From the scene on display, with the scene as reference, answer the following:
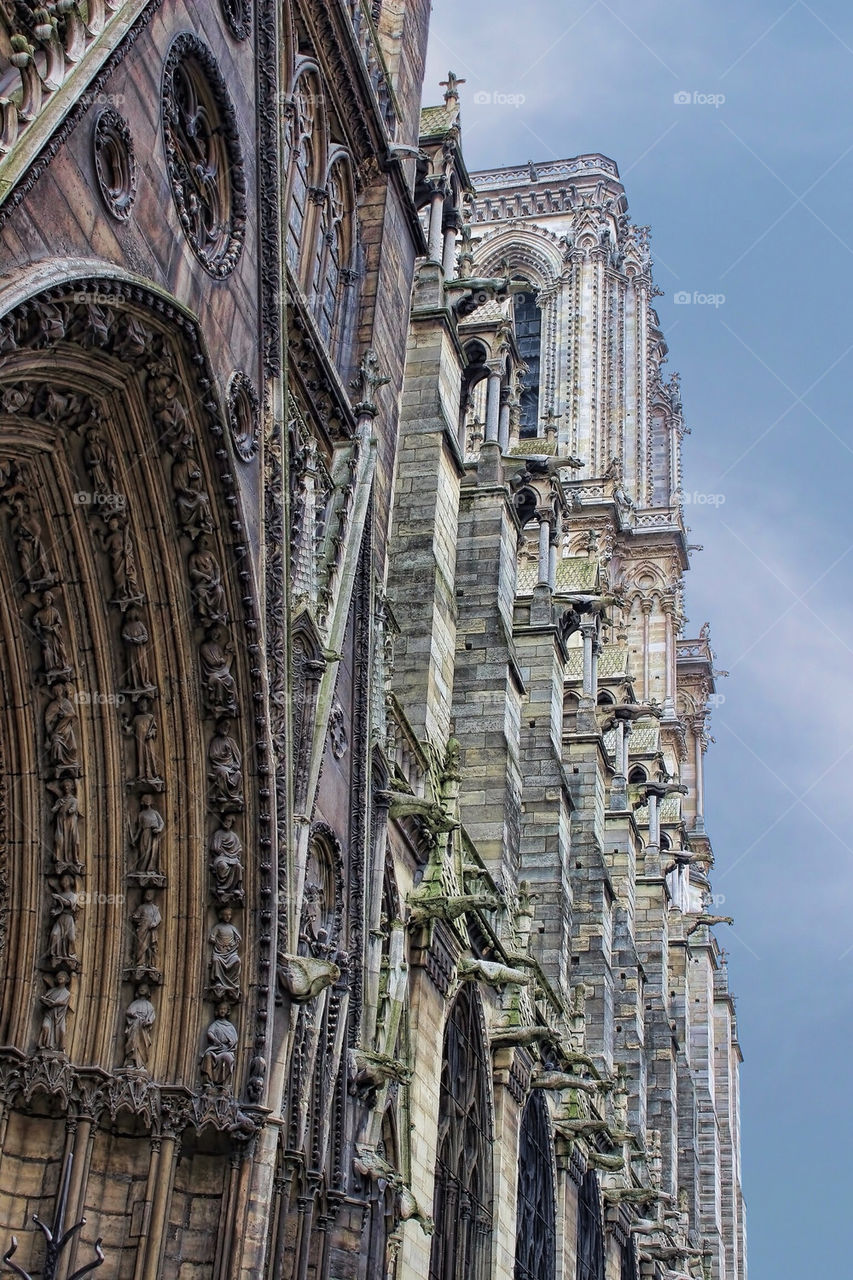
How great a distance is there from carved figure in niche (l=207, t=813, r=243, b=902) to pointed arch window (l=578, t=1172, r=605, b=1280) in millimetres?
17160

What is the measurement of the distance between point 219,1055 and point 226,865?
4.28 feet

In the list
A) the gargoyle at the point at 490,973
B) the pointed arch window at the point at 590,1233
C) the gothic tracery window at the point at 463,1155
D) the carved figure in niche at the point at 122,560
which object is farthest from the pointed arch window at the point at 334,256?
the pointed arch window at the point at 590,1233

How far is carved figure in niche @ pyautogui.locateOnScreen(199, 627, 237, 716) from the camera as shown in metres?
12.0

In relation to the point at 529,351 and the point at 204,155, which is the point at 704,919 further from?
the point at 204,155

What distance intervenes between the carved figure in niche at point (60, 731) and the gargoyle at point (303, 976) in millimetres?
2113

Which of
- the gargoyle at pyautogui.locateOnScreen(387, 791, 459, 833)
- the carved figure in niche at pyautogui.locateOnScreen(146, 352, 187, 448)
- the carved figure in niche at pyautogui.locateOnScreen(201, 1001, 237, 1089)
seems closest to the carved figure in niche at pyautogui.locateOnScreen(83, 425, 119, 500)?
the carved figure in niche at pyautogui.locateOnScreen(146, 352, 187, 448)

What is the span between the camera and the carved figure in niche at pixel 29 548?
10.8 m

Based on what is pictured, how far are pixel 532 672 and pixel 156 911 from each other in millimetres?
18741

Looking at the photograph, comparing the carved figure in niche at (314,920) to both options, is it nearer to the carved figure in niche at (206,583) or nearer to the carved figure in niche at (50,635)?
the carved figure in niche at (206,583)

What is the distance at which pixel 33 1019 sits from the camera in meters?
10.8

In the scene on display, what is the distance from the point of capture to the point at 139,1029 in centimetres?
1124

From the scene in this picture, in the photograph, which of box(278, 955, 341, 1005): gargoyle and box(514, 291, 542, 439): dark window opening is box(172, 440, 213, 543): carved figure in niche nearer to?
box(278, 955, 341, 1005): gargoyle

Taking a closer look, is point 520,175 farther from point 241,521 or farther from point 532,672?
point 241,521

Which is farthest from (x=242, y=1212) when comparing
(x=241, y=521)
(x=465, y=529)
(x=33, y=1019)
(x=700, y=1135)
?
(x=700, y=1135)
